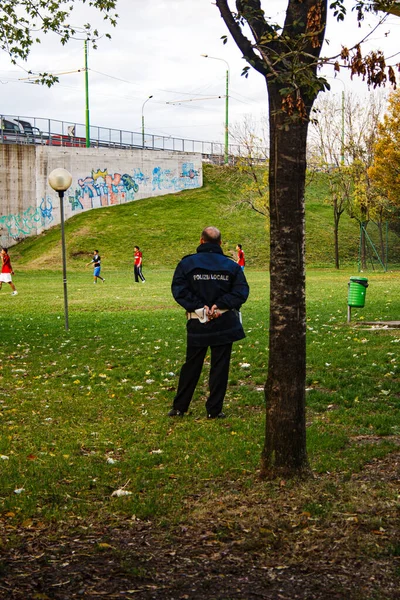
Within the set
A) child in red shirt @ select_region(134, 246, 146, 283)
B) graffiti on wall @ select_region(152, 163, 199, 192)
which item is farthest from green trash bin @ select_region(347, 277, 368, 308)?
graffiti on wall @ select_region(152, 163, 199, 192)

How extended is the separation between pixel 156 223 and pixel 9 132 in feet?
41.3

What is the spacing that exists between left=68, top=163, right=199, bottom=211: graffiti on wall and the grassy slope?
78 centimetres

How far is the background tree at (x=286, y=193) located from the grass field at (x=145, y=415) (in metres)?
0.57

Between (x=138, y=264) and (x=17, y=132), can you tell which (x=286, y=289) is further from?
→ (x=17, y=132)

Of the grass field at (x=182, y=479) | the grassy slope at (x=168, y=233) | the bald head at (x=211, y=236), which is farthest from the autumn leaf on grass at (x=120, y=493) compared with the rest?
the grassy slope at (x=168, y=233)

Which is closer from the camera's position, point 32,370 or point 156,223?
point 32,370

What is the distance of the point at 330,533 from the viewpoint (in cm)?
427

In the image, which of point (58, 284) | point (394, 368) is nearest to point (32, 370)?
point (394, 368)

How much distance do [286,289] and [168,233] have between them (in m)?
45.8

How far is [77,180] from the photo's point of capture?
53000 mm

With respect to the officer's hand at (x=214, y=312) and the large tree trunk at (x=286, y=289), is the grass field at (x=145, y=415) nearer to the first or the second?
the large tree trunk at (x=286, y=289)

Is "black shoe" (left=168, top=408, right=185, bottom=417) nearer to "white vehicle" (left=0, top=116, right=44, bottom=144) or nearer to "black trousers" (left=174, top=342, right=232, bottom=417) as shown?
"black trousers" (left=174, top=342, right=232, bottom=417)

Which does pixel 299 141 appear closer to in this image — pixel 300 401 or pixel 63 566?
pixel 300 401

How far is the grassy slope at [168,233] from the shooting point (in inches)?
1827
